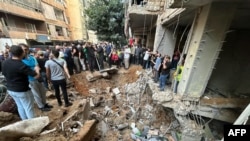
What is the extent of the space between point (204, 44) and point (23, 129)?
16.4ft

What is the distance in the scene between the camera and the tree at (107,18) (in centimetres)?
1681

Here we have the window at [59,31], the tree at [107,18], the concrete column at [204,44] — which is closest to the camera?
the concrete column at [204,44]

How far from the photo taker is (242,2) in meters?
4.05

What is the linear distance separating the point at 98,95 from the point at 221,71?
6.31m

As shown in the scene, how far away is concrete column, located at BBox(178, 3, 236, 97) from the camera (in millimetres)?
4285

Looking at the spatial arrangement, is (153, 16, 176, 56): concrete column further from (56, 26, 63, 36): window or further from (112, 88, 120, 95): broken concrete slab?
(56, 26, 63, 36): window

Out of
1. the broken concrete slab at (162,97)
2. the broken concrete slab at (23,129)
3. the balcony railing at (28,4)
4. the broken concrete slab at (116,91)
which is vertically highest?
the balcony railing at (28,4)

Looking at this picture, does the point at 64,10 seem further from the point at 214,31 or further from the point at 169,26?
the point at 214,31

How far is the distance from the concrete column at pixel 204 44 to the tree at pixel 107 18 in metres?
13.4

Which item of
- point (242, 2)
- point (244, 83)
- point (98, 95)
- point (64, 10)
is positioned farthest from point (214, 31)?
point (64, 10)

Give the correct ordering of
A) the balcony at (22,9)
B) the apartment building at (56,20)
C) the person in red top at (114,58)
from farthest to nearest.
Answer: the apartment building at (56,20) < the balcony at (22,9) < the person in red top at (114,58)

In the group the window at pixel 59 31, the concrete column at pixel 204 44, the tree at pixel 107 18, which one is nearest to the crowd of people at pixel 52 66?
the concrete column at pixel 204 44

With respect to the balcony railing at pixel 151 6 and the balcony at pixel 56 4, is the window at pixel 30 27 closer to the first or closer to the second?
the balcony at pixel 56 4

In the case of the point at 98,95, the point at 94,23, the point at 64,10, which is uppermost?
the point at 64,10
